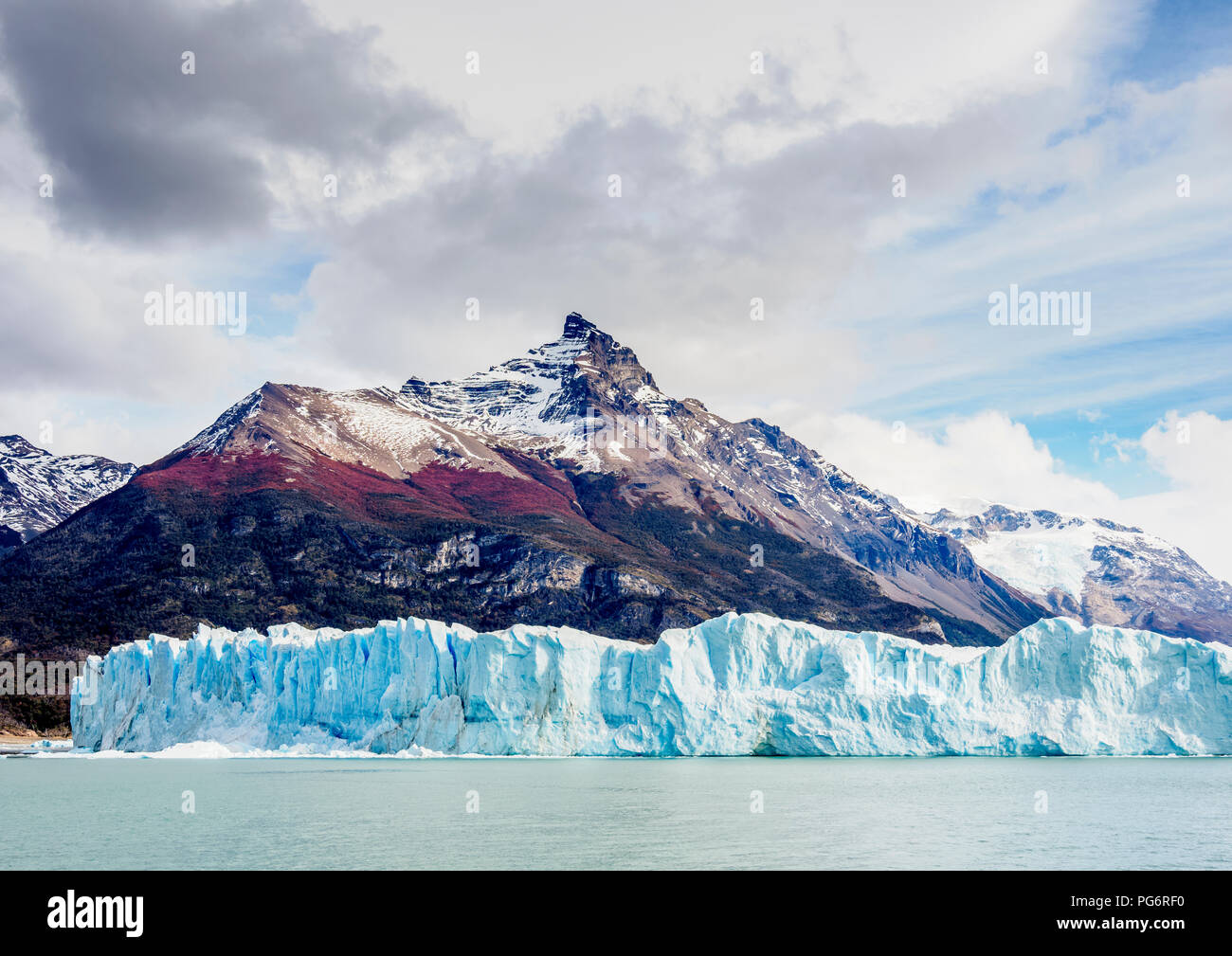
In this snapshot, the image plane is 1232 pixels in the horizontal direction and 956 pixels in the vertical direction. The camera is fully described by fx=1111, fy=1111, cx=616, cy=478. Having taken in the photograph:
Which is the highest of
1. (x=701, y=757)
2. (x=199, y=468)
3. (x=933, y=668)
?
(x=199, y=468)

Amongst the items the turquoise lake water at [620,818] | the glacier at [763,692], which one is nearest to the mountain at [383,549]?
Result: the glacier at [763,692]

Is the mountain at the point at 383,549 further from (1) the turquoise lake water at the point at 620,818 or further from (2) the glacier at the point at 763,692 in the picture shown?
(1) the turquoise lake water at the point at 620,818

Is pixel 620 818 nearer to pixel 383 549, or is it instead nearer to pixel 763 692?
pixel 763 692

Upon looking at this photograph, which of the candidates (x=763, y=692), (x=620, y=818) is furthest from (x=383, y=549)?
(x=620, y=818)

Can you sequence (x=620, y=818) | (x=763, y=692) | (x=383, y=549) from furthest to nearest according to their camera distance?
(x=383, y=549) < (x=763, y=692) < (x=620, y=818)

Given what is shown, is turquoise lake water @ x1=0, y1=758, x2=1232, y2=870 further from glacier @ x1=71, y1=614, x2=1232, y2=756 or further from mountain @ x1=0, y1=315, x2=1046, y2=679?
mountain @ x1=0, y1=315, x2=1046, y2=679
